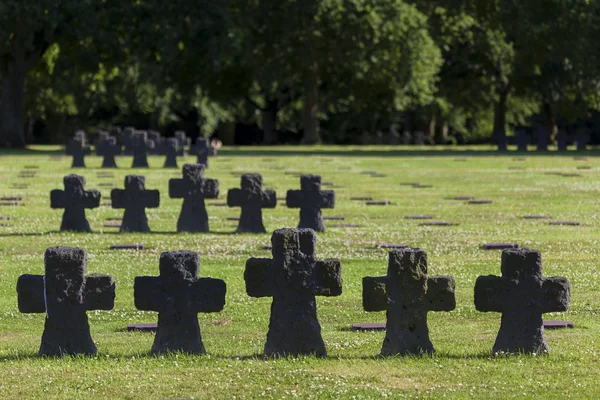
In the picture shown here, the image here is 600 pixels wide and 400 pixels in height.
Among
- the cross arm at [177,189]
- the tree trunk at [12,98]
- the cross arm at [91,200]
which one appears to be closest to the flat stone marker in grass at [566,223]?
the cross arm at [177,189]

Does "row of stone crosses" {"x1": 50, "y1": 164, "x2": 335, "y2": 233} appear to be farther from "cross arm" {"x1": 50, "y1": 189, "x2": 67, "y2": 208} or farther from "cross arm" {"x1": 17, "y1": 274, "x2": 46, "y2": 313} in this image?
"cross arm" {"x1": 17, "y1": 274, "x2": 46, "y2": 313}

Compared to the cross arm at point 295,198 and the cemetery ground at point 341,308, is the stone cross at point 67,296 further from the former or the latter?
the cross arm at point 295,198

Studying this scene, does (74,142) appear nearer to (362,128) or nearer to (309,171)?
(309,171)

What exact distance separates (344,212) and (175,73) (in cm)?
5034

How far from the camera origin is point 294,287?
11.0 metres

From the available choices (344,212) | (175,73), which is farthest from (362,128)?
(344,212)

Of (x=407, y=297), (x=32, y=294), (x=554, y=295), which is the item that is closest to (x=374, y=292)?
(x=407, y=297)

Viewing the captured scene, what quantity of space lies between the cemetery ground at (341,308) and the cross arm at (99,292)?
0.42m

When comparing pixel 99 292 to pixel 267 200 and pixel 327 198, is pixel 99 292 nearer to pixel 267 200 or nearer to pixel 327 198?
pixel 267 200

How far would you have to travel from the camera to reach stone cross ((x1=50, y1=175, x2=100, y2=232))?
72.9ft

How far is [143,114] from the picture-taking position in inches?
4072

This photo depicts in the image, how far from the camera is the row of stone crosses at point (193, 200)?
22141 millimetres

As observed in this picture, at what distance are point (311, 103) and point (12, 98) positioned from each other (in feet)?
70.0

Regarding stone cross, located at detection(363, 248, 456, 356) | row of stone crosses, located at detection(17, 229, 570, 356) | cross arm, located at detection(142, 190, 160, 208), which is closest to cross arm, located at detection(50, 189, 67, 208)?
cross arm, located at detection(142, 190, 160, 208)
